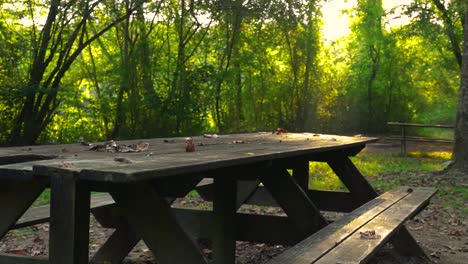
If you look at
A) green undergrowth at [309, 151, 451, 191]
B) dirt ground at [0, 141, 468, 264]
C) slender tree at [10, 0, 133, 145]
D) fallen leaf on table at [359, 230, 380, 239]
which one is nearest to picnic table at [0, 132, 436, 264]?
fallen leaf on table at [359, 230, 380, 239]

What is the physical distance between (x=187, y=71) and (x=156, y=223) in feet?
38.3

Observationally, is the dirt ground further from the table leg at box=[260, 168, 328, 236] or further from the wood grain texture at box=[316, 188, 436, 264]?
the table leg at box=[260, 168, 328, 236]

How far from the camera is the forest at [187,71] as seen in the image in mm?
11211

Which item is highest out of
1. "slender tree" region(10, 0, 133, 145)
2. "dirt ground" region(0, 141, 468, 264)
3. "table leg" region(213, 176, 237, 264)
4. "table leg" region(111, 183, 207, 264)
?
"slender tree" region(10, 0, 133, 145)

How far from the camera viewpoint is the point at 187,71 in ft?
45.3

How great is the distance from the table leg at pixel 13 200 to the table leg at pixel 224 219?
1554 millimetres

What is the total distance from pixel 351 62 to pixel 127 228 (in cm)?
3046

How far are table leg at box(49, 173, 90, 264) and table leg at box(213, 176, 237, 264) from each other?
159cm

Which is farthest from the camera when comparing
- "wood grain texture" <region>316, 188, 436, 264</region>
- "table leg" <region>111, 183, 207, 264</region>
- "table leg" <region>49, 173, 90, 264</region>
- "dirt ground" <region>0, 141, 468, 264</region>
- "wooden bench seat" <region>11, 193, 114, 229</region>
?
"dirt ground" <region>0, 141, 468, 264</region>

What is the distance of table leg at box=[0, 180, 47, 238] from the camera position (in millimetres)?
2385

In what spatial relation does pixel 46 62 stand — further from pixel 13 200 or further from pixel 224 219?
pixel 13 200

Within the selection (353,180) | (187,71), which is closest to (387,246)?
(353,180)

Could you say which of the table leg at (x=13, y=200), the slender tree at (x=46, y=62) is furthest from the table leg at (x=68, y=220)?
the slender tree at (x=46, y=62)

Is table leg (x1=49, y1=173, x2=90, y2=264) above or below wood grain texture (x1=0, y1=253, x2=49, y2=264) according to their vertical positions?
above
